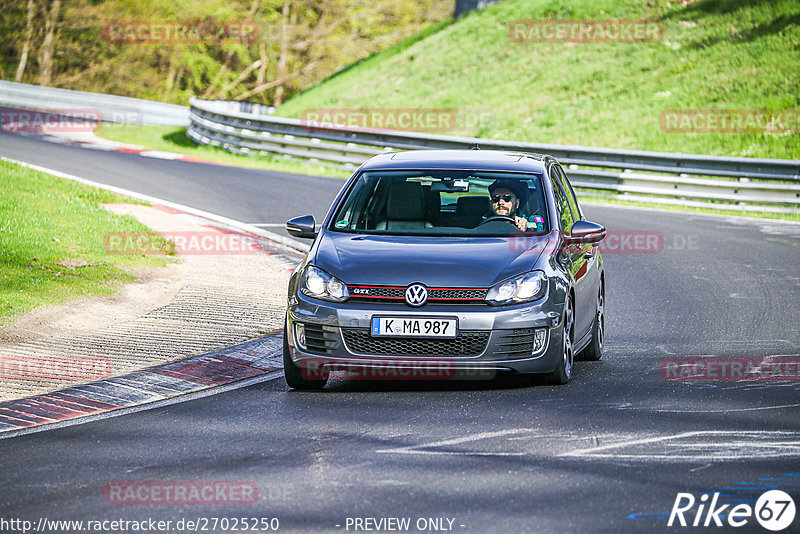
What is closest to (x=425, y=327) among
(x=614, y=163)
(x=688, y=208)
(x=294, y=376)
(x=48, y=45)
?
(x=294, y=376)

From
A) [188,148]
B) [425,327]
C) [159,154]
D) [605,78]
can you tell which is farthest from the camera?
[605,78]

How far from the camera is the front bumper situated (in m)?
7.81

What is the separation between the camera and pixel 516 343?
7906 millimetres

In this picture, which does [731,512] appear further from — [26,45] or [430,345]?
[26,45]

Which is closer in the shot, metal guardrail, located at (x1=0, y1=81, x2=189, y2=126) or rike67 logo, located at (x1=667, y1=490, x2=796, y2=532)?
rike67 logo, located at (x1=667, y1=490, x2=796, y2=532)

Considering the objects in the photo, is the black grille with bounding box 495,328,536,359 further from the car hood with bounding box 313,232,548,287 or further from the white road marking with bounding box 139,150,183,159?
the white road marking with bounding box 139,150,183,159

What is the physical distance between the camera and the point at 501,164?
9.38 meters

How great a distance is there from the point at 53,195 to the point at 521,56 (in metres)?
25.1

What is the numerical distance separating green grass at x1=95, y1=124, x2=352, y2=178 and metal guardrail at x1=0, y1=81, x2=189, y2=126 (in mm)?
931

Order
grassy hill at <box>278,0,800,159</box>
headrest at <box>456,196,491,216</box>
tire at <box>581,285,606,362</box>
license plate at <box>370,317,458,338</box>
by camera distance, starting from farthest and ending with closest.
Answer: grassy hill at <box>278,0,800,159</box> < tire at <box>581,285,606,362</box> < headrest at <box>456,196,491,216</box> < license plate at <box>370,317,458,338</box>

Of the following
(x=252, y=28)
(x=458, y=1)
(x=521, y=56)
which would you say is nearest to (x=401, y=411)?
(x=521, y=56)

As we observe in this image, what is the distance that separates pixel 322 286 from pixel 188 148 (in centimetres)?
2453

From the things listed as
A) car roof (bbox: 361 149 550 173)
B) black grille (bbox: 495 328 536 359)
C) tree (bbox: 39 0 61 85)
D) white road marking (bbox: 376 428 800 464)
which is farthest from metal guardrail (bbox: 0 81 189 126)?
white road marking (bbox: 376 428 800 464)

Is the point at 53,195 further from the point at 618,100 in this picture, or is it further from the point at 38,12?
the point at 38,12
